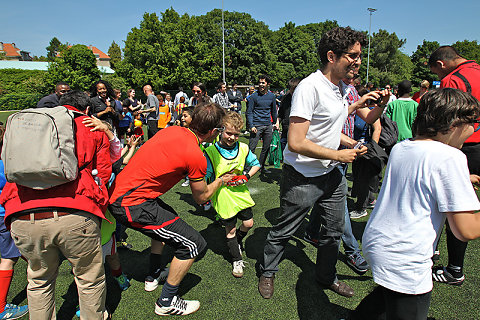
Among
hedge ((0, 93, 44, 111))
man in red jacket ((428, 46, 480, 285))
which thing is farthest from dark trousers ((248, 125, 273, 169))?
hedge ((0, 93, 44, 111))

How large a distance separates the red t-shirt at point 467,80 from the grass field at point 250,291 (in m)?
1.62

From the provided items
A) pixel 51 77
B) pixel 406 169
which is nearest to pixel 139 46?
pixel 51 77

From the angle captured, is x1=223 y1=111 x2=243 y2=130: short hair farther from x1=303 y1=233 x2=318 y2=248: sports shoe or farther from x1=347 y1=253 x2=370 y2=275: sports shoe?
x1=347 y1=253 x2=370 y2=275: sports shoe

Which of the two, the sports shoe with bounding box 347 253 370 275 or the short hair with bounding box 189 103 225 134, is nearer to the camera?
the short hair with bounding box 189 103 225 134

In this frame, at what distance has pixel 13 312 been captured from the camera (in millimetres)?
2627

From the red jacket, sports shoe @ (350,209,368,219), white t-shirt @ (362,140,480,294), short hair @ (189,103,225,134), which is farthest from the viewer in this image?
sports shoe @ (350,209,368,219)

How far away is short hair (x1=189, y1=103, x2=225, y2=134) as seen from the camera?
2539 mm

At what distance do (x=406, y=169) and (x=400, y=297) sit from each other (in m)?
0.70

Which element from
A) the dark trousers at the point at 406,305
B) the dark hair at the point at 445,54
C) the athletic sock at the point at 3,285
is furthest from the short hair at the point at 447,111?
the athletic sock at the point at 3,285

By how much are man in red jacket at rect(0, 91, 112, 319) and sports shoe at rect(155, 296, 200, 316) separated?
57 cm

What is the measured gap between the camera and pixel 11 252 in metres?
2.59

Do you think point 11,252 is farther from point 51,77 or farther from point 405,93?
point 51,77

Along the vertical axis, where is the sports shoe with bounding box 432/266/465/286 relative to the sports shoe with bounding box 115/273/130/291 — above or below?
above

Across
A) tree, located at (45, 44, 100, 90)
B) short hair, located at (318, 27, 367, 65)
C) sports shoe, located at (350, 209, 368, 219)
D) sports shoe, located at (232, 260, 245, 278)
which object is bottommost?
sports shoe, located at (232, 260, 245, 278)
